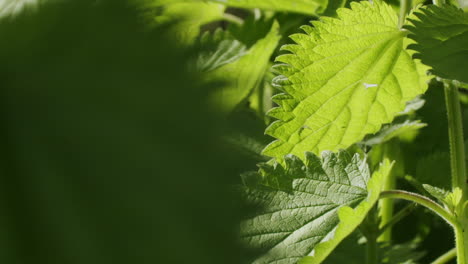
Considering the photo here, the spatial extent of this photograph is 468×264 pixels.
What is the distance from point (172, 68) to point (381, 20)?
753 mm

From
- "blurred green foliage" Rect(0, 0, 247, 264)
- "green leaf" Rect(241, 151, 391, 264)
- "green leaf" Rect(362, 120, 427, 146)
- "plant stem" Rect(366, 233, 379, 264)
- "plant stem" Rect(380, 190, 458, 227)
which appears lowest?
"plant stem" Rect(366, 233, 379, 264)

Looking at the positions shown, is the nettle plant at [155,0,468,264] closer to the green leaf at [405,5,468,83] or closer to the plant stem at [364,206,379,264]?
the green leaf at [405,5,468,83]

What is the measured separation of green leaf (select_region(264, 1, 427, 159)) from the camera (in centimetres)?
78

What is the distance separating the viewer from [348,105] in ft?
2.68

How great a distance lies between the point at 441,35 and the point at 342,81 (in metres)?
0.12

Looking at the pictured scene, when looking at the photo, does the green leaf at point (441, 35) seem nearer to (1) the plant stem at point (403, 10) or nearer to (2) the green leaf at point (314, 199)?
(1) the plant stem at point (403, 10)

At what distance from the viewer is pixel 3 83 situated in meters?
0.11

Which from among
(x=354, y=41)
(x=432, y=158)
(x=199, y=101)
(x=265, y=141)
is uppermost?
(x=199, y=101)

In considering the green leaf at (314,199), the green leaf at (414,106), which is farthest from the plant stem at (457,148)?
the green leaf at (414,106)

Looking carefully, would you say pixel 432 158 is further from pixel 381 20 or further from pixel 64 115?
pixel 64 115

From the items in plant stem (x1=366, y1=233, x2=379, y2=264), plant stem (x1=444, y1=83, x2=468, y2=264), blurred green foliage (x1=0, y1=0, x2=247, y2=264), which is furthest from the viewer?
plant stem (x1=366, y1=233, x2=379, y2=264)

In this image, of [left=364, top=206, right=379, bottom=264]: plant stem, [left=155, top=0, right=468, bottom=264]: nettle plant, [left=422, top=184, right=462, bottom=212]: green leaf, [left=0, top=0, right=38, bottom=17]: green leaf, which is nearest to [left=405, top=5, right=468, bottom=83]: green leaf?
[left=155, top=0, right=468, bottom=264]: nettle plant

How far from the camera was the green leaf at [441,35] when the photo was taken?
2.53 ft

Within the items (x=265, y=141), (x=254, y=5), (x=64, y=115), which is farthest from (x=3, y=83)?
(x=254, y=5)
